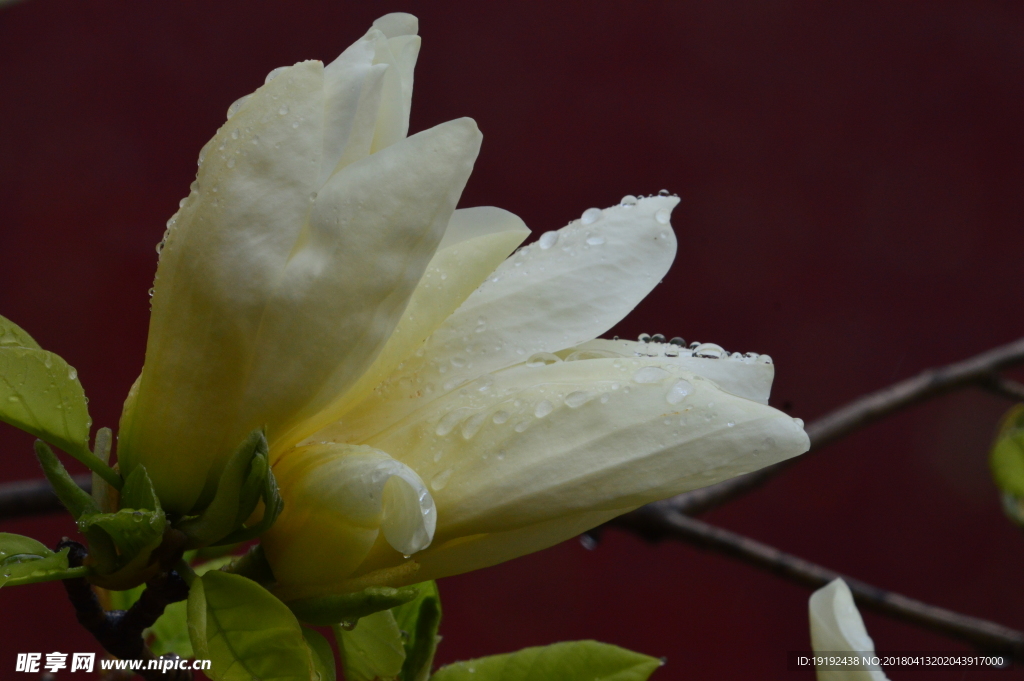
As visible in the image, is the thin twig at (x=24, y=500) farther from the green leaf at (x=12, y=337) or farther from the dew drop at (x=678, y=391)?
the dew drop at (x=678, y=391)

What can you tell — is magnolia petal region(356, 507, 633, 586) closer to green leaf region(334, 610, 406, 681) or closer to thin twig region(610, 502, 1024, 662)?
green leaf region(334, 610, 406, 681)

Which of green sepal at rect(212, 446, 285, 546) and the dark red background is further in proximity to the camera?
the dark red background

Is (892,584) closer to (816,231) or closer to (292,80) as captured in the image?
(816,231)

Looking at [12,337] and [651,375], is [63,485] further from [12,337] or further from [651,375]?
[651,375]

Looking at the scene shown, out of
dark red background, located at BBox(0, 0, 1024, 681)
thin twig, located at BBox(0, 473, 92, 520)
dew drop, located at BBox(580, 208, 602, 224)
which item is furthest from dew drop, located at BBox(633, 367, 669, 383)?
dark red background, located at BBox(0, 0, 1024, 681)

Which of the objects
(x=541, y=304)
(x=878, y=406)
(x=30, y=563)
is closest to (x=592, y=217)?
(x=541, y=304)

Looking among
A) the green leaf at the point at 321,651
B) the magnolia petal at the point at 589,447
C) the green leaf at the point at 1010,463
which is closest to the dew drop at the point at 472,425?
the magnolia petal at the point at 589,447
